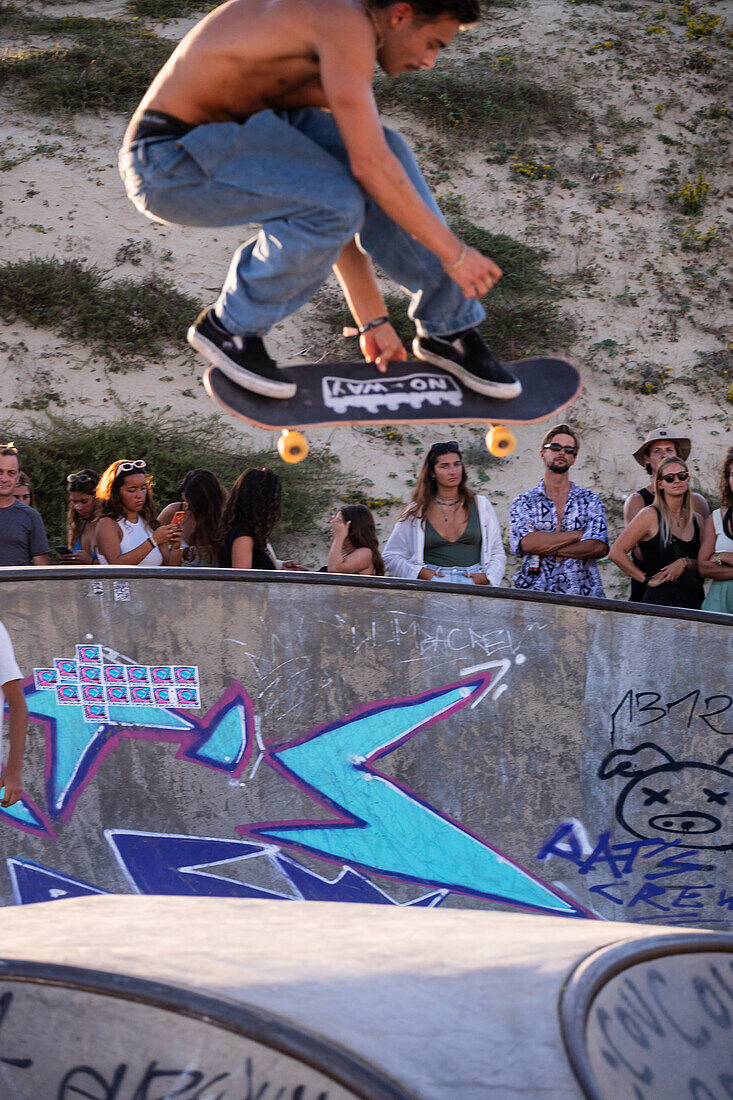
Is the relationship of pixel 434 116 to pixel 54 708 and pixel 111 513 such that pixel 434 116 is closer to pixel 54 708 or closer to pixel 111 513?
pixel 111 513

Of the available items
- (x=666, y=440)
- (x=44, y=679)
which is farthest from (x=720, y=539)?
(x=44, y=679)

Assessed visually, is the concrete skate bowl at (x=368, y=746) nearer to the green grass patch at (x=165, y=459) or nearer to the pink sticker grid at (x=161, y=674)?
the pink sticker grid at (x=161, y=674)

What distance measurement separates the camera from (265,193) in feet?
8.81

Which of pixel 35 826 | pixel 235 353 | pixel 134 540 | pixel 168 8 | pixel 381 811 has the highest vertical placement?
pixel 168 8

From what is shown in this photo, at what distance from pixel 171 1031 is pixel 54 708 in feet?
12.7

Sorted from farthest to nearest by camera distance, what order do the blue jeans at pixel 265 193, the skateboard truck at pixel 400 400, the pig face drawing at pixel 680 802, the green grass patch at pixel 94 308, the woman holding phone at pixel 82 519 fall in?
the green grass patch at pixel 94 308, the woman holding phone at pixel 82 519, the pig face drawing at pixel 680 802, the skateboard truck at pixel 400 400, the blue jeans at pixel 265 193

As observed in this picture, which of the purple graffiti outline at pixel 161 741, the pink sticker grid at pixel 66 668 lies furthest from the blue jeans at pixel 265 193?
the pink sticker grid at pixel 66 668

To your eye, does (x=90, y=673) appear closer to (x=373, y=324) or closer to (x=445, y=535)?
(x=445, y=535)

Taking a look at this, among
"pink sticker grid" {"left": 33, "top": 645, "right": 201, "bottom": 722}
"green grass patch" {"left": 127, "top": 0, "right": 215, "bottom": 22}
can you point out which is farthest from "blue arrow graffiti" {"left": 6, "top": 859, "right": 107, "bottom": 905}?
"green grass patch" {"left": 127, "top": 0, "right": 215, "bottom": 22}

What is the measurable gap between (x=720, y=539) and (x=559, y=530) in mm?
969

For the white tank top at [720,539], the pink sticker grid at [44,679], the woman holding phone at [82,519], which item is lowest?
the pink sticker grid at [44,679]

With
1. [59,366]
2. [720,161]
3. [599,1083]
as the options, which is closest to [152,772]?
[599,1083]

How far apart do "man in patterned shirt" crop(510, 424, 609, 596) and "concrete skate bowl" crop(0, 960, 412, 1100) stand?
167 inches

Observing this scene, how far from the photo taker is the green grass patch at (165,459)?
40.6 ft
